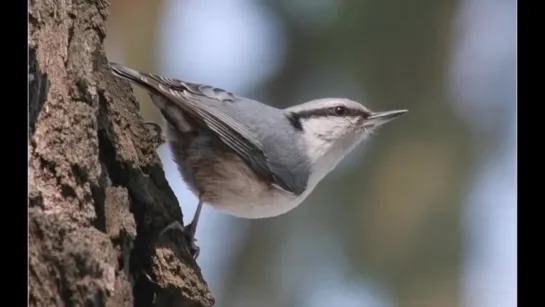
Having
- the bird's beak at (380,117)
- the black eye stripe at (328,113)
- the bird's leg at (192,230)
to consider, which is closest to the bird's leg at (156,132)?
the bird's leg at (192,230)

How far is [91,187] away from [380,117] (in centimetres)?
53

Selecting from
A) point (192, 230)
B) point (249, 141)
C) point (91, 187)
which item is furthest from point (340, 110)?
point (91, 187)

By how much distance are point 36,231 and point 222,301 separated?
0.39m

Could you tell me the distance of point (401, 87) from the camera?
51.1 inches

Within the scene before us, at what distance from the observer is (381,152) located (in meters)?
1.31

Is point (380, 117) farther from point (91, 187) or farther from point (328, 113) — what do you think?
point (91, 187)

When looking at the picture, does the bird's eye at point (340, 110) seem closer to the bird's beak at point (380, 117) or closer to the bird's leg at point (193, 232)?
the bird's beak at point (380, 117)

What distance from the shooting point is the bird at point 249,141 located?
1.13 meters

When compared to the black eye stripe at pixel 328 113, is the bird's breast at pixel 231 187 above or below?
below

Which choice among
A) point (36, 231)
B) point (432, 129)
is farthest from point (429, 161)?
point (36, 231)

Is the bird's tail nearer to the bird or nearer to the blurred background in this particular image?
the bird

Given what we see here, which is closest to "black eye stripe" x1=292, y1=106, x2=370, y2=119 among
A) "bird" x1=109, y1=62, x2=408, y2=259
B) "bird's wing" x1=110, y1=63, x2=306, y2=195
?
"bird" x1=109, y1=62, x2=408, y2=259

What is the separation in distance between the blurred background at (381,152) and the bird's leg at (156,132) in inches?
2.6
